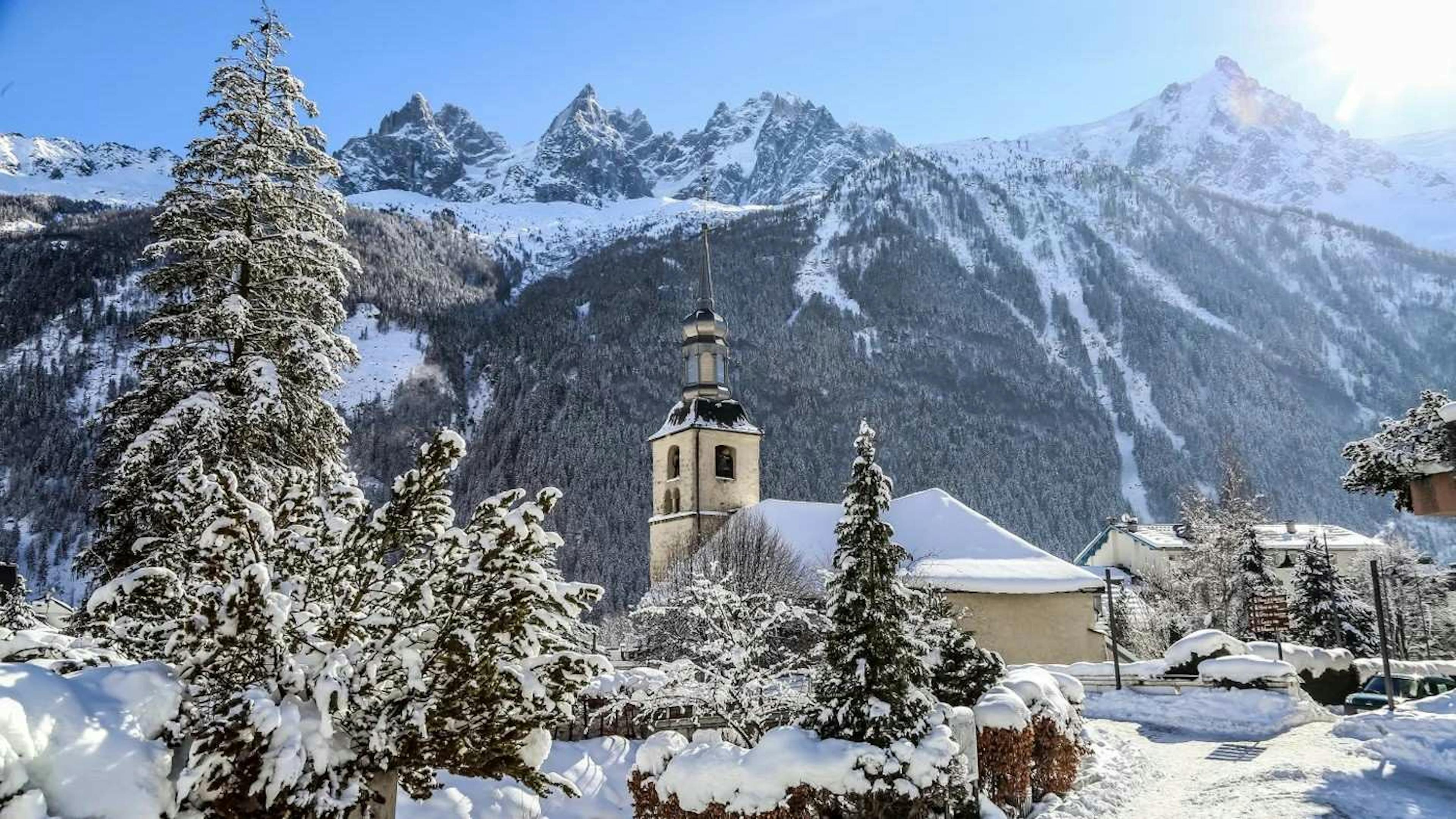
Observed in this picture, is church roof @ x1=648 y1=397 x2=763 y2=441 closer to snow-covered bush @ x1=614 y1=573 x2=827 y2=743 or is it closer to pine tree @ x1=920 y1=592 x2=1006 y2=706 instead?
snow-covered bush @ x1=614 y1=573 x2=827 y2=743

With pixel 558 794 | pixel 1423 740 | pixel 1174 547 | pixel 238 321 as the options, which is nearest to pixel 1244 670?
pixel 1423 740

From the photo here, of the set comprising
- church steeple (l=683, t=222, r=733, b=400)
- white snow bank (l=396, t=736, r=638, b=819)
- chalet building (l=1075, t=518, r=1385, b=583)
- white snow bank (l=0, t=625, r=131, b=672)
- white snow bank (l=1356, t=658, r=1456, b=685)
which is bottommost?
white snow bank (l=396, t=736, r=638, b=819)

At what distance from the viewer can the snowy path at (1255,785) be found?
10844 mm

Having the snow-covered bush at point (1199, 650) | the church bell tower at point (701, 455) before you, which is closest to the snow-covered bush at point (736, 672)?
the snow-covered bush at point (1199, 650)

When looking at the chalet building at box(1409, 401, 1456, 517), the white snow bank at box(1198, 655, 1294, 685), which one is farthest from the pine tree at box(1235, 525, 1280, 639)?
the chalet building at box(1409, 401, 1456, 517)

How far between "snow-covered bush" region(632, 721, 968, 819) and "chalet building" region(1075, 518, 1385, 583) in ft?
194

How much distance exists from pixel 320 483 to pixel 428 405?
127227mm

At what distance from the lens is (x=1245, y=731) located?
20.8 meters

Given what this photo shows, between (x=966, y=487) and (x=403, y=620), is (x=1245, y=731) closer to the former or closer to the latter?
(x=403, y=620)

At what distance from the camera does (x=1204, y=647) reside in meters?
28.1

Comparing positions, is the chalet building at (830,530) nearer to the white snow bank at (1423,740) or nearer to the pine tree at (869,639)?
the white snow bank at (1423,740)

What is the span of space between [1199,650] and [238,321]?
26.7 m

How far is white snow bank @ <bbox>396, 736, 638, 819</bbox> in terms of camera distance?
10625mm

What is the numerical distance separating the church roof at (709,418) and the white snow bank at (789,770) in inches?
1162
